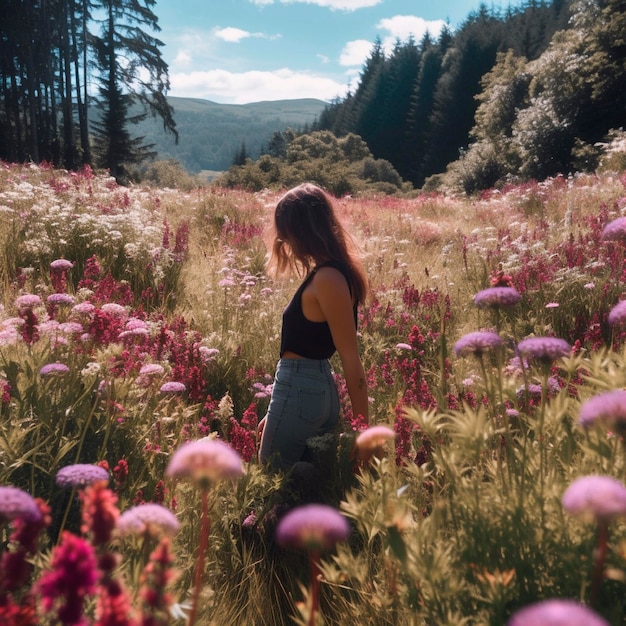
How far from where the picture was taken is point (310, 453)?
3340mm

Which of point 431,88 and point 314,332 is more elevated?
point 431,88

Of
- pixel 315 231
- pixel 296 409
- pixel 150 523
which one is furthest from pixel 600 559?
pixel 315 231

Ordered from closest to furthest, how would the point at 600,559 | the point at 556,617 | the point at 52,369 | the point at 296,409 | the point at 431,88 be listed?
the point at 556,617 < the point at 600,559 < the point at 52,369 < the point at 296,409 < the point at 431,88

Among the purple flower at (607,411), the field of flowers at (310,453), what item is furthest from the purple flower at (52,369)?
the purple flower at (607,411)

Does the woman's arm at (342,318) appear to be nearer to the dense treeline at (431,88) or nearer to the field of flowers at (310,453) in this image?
the field of flowers at (310,453)

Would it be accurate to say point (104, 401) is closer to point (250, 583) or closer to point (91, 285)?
point (250, 583)

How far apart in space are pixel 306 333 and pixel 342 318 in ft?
1.06

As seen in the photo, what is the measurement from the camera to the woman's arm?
10.3ft

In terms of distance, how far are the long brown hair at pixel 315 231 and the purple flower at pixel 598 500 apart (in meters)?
2.48

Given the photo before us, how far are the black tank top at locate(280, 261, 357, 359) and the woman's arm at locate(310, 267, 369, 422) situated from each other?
0.14 metres

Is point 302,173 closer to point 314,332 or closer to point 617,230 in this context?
point 314,332

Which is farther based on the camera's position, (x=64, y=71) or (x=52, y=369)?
(x=64, y=71)

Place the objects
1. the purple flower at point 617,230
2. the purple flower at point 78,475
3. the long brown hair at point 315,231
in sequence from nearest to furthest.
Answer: the purple flower at point 78,475, the purple flower at point 617,230, the long brown hair at point 315,231

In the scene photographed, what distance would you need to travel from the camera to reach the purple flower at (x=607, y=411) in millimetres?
1144
